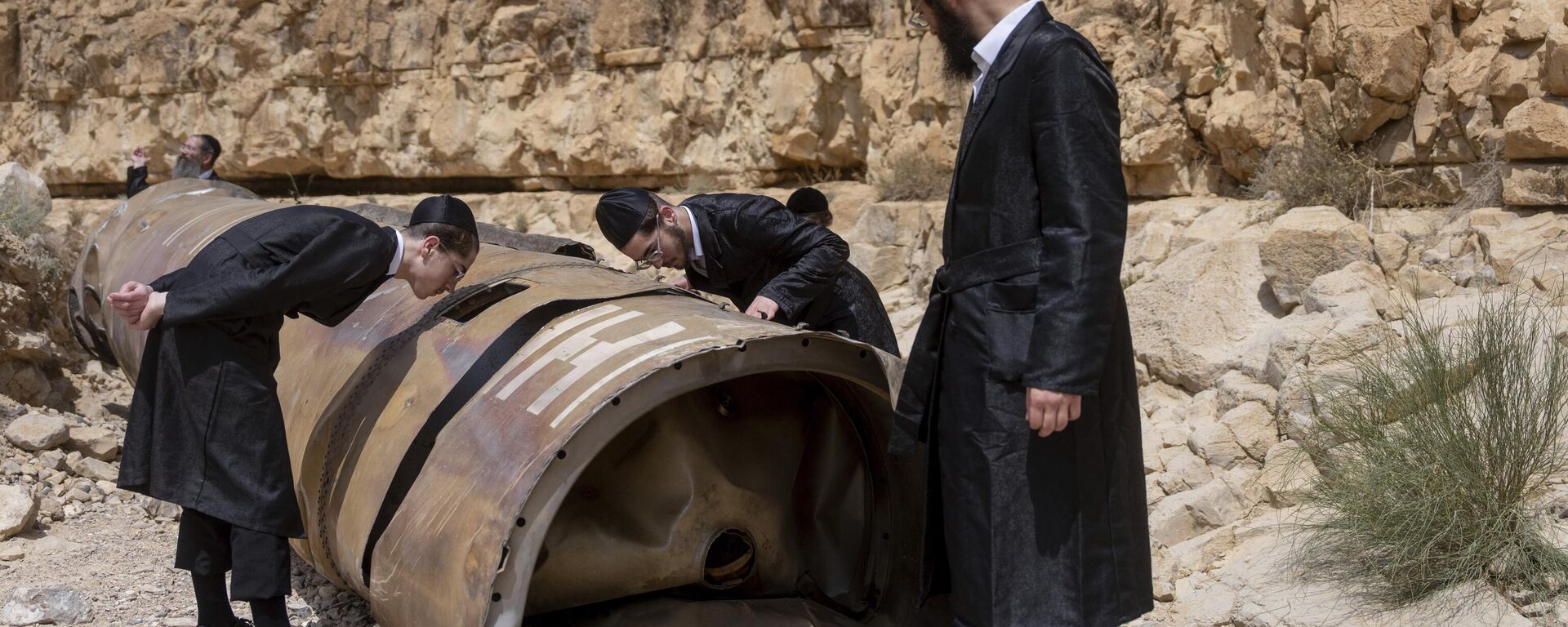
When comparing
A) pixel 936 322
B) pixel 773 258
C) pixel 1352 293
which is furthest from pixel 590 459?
pixel 1352 293

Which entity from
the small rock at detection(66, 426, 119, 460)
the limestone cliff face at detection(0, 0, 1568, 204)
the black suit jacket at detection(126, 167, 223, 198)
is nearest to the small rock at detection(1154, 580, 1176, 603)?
the limestone cliff face at detection(0, 0, 1568, 204)

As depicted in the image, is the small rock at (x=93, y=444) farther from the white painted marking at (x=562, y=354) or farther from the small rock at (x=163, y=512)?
the white painted marking at (x=562, y=354)

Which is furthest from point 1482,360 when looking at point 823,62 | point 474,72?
point 474,72

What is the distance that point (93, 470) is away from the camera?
499 cm

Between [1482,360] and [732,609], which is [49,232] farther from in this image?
[1482,360]

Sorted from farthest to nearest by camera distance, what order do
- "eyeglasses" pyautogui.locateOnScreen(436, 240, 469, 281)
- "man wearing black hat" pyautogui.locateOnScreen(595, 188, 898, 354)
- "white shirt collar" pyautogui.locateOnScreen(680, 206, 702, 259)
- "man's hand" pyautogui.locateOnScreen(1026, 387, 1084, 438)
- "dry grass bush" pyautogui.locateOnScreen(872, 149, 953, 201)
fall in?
1. "dry grass bush" pyautogui.locateOnScreen(872, 149, 953, 201)
2. "white shirt collar" pyautogui.locateOnScreen(680, 206, 702, 259)
3. "man wearing black hat" pyautogui.locateOnScreen(595, 188, 898, 354)
4. "eyeglasses" pyautogui.locateOnScreen(436, 240, 469, 281)
5. "man's hand" pyautogui.locateOnScreen(1026, 387, 1084, 438)

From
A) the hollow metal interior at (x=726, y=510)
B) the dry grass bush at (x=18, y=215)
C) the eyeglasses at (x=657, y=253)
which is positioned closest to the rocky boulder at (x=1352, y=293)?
the hollow metal interior at (x=726, y=510)

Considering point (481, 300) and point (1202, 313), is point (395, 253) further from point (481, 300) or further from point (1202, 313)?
point (1202, 313)

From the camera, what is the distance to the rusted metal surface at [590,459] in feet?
8.43

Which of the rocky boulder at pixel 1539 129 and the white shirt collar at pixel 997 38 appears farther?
the rocky boulder at pixel 1539 129

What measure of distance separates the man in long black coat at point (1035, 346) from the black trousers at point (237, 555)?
1.75m

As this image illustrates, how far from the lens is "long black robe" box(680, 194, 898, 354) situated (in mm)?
3693

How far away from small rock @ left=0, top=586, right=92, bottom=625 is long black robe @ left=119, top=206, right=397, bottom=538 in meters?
0.61

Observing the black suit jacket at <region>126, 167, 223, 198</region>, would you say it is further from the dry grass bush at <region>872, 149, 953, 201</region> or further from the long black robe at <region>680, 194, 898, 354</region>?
the long black robe at <region>680, 194, 898, 354</region>
